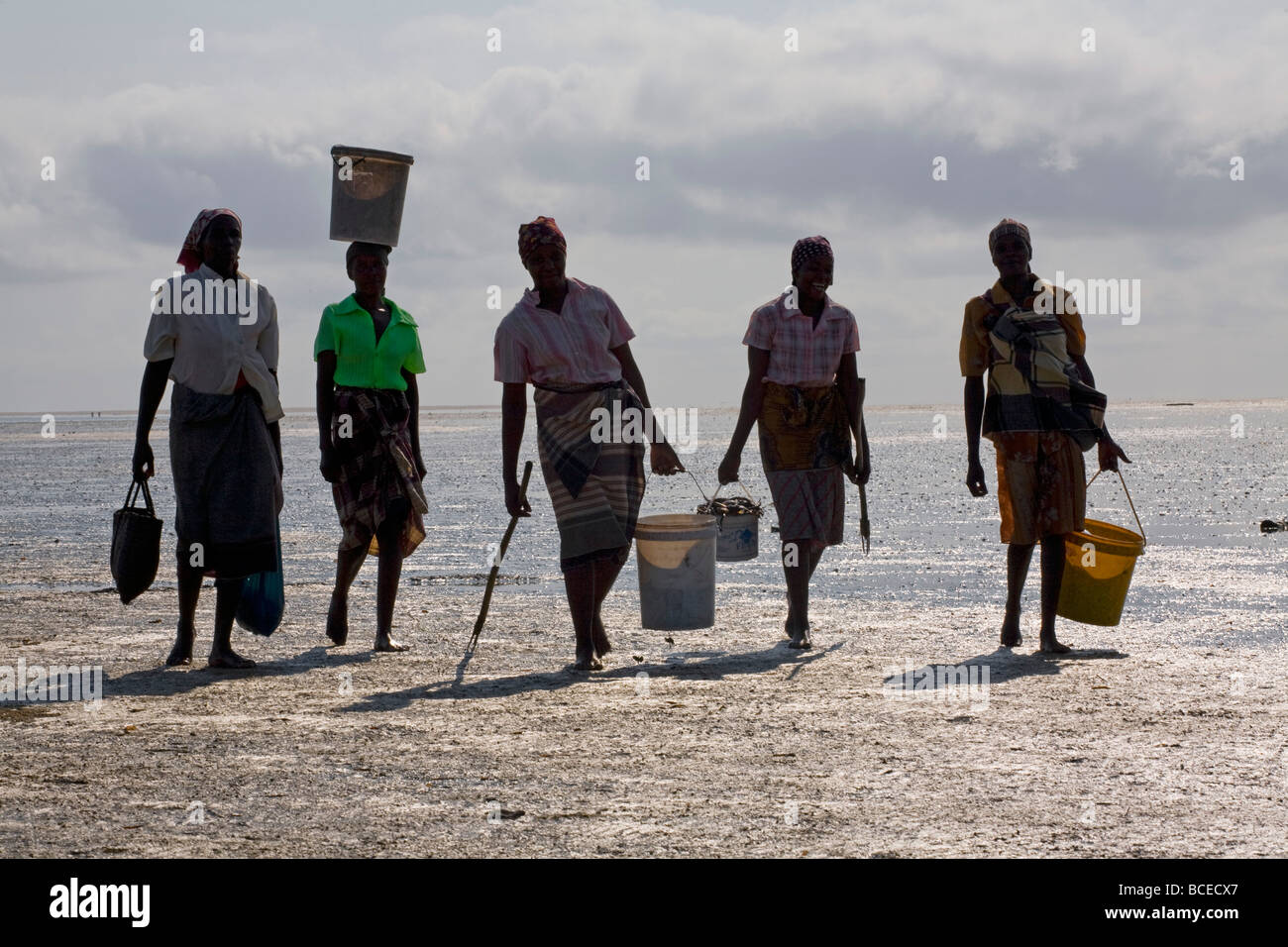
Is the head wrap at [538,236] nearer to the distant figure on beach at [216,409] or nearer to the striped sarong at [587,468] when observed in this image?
the striped sarong at [587,468]

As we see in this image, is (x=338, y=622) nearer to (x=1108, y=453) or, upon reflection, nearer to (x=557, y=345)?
(x=557, y=345)

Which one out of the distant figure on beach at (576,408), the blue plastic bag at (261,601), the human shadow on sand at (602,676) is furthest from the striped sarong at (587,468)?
the blue plastic bag at (261,601)

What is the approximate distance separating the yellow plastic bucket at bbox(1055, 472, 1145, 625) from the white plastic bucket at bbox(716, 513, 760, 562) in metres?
1.58

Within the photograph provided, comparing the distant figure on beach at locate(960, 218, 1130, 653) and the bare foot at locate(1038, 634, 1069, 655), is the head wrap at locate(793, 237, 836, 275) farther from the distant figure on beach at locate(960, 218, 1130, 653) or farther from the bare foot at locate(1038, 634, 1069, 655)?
the bare foot at locate(1038, 634, 1069, 655)

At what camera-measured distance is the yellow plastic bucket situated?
7.73 meters

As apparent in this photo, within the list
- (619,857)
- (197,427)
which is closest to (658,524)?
(197,427)

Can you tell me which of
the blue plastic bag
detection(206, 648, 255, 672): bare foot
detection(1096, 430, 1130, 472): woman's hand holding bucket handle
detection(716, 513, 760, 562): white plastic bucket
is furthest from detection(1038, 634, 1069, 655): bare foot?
detection(206, 648, 255, 672): bare foot

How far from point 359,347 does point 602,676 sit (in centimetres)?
205

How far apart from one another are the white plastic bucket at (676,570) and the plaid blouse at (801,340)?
848mm

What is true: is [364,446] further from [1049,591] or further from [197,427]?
[1049,591]

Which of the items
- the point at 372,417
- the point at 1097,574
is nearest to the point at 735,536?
the point at 1097,574

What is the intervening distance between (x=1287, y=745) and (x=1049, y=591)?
236 centimetres

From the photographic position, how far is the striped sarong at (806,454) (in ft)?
25.8
